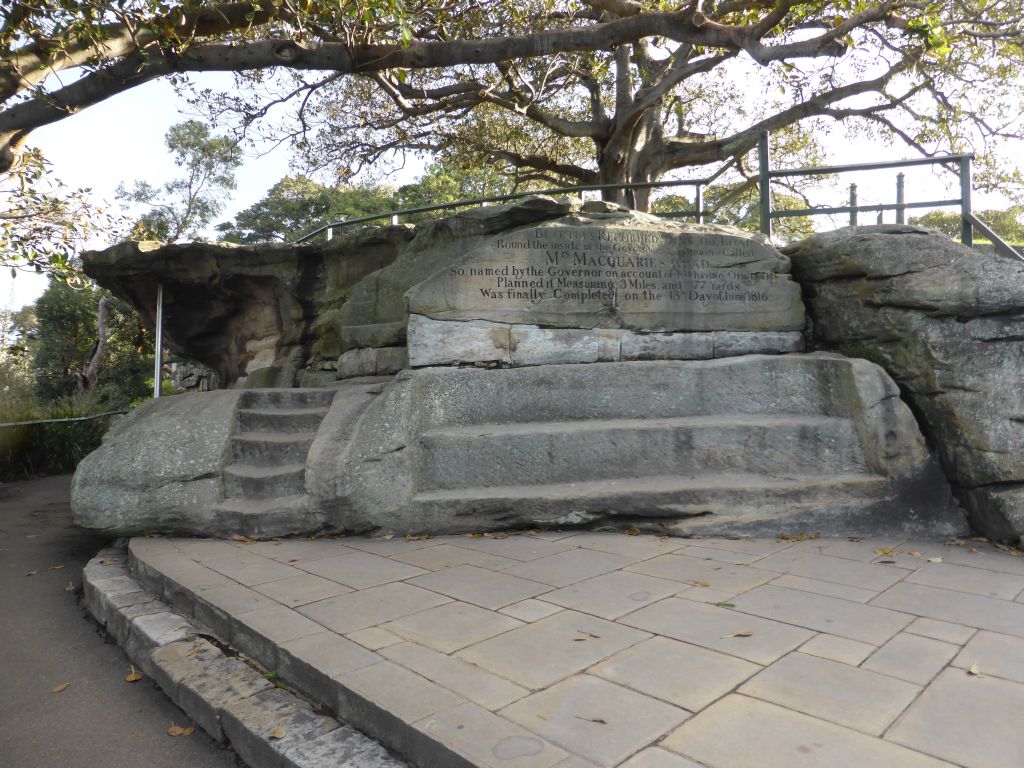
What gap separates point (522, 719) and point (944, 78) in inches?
537

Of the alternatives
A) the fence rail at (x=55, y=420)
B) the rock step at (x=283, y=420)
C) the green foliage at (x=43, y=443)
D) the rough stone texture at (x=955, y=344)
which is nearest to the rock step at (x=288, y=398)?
the rock step at (x=283, y=420)

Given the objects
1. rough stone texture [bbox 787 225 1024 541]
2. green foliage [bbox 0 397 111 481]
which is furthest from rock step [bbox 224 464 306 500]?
green foliage [bbox 0 397 111 481]

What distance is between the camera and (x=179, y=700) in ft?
8.49

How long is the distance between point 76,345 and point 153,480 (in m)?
18.0

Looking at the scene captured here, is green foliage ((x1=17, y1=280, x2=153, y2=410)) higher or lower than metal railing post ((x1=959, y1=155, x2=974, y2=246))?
lower

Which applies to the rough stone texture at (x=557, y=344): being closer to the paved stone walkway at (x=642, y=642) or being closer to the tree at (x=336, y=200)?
the paved stone walkway at (x=642, y=642)

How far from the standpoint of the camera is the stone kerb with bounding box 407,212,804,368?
16.4 ft

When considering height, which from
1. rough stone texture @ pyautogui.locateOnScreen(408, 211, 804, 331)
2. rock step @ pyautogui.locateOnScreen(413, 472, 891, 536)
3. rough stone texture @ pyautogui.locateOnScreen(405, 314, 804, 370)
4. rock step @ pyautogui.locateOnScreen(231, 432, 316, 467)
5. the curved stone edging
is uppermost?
rough stone texture @ pyautogui.locateOnScreen(408, 211, 804, 331)

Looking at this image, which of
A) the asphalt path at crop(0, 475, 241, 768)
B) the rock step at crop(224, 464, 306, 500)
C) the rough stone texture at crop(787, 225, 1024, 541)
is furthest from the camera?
the rock step at crop(224, 464, 306, 500)

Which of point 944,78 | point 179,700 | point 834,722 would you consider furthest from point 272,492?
point 944,78

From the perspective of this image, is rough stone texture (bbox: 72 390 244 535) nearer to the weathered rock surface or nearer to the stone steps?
the stone steps

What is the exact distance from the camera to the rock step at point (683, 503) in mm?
4320

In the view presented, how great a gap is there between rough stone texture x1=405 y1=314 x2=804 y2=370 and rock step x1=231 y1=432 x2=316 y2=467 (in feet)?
3.36

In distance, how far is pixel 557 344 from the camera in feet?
16.8
